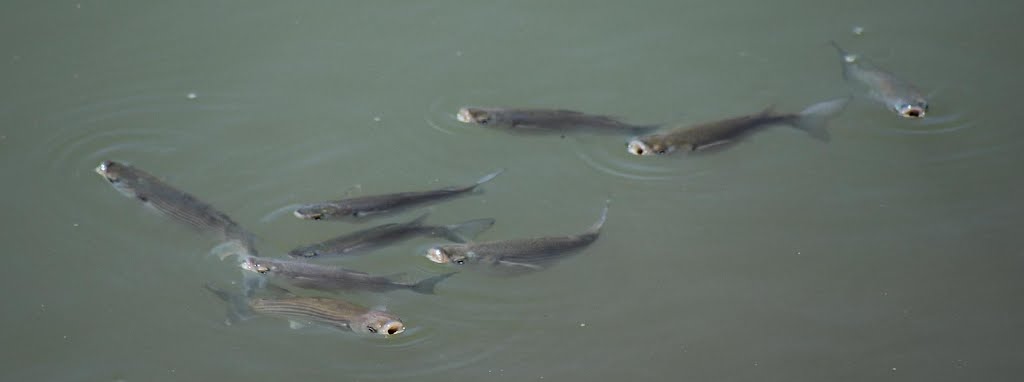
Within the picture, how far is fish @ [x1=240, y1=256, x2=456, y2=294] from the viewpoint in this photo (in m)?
4.43

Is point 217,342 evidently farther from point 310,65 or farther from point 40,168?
point 310,65

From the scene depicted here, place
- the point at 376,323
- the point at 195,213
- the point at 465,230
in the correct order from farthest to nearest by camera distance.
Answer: the point at 465,230 < the point at 195,213 < the point at 376,323

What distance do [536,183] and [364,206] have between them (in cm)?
118

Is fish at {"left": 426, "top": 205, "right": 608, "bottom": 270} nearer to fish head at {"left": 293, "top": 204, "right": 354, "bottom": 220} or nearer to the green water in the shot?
the green water

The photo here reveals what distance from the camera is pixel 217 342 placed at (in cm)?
455

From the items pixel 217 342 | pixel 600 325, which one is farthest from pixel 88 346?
pixel 600 325

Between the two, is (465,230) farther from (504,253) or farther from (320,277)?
(320,277)

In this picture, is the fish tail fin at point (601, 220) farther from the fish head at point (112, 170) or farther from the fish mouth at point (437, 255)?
the fish head at point (112, 170)

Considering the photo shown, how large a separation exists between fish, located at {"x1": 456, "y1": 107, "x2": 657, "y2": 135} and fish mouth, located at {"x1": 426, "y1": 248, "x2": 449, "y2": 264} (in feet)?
3.63

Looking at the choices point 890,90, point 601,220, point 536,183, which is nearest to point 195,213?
point 536,183

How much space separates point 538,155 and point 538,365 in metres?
1.54

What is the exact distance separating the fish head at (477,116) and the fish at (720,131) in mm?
911

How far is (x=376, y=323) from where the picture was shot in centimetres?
427

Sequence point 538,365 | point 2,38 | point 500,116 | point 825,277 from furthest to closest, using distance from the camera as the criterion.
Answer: point 2,38
point 500,116
point 825,277
point 538,365
